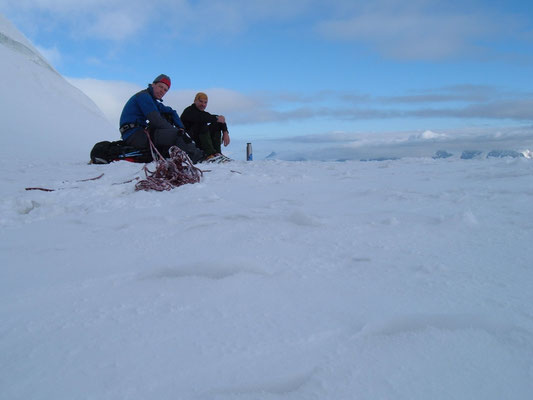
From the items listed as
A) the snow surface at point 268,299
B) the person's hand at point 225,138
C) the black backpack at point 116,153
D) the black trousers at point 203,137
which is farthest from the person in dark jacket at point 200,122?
the snow surface at point 268,299

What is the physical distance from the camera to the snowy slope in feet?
24.5

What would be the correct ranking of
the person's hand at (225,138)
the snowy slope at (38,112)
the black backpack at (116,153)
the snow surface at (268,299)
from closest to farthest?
1. the snow surface at (268,299)
2. the black backpack at (116,153)
3. the person's hand at (225,138)
4. the snowy slope at (38,112)

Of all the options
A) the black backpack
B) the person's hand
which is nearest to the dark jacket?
the person's hand

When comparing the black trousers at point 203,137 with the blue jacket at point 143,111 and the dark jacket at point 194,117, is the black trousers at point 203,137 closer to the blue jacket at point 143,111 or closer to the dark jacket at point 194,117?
the dark jacket at point 194,117

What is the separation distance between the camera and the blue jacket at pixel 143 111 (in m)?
→ 4.46

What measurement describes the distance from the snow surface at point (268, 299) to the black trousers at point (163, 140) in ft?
8.17

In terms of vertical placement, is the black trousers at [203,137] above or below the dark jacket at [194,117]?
below

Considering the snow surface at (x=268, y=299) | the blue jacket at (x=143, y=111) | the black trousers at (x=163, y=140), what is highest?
the blue jacket at (x=143, y=111)

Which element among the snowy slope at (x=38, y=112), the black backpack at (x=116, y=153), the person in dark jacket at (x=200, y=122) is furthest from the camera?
the snowy slope at (x=38, y=112)

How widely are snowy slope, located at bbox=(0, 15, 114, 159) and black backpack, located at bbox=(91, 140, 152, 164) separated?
2137mm

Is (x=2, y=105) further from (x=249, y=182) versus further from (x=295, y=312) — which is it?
(x=295, y=312)

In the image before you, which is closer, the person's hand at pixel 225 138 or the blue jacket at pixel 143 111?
the blue jacket at pixel 143 111

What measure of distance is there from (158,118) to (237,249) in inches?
136

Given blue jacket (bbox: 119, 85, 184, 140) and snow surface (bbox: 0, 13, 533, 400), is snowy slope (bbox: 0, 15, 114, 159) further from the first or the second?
snow surface (bbox: 0, 13, 533, 400)
